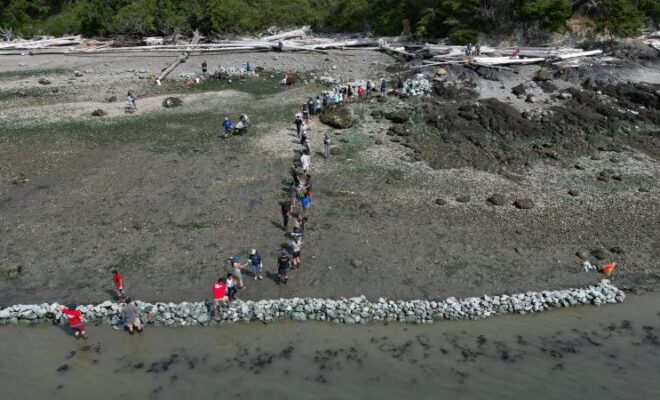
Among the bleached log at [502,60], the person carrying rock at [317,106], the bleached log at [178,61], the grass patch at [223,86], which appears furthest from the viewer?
the bleached log at [178,61]

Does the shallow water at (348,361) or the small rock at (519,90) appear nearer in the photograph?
the shallow water at (348,361)

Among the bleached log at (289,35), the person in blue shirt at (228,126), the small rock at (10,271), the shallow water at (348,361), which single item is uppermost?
the bleached log at (289,35)

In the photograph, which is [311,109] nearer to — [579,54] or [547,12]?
[579,54]

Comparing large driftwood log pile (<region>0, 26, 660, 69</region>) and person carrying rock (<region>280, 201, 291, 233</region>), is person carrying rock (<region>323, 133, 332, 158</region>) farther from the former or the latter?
large driftwood log pile (<region>0, 26, 660, 69</region>)

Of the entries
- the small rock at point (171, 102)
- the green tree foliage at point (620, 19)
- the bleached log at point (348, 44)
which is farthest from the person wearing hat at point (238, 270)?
the green tree foliage at point (620, 19)

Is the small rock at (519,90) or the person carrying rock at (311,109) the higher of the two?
the small rock at (519,90)

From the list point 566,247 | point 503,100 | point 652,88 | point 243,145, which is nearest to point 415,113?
point 503,100

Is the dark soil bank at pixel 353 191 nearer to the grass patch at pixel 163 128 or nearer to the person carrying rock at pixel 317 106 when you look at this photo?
the grass patch at pixel 163 128
